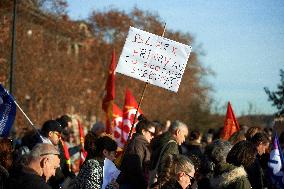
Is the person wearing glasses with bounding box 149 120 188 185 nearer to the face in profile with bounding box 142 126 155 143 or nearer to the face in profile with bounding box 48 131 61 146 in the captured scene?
the face in profile with bounding box 142 126 155 143

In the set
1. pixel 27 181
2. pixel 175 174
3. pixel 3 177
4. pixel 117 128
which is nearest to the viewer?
pixel 27 181

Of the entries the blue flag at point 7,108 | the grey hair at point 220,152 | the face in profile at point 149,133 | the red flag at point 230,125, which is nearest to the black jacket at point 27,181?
the grey hair at point 220,152

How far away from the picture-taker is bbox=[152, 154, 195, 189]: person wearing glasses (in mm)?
6902

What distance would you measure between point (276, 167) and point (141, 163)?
1.95 m

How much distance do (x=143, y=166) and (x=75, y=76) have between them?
31966 millimetres

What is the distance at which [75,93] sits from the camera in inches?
1638

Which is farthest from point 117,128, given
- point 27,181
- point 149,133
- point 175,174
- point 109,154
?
point 27,181

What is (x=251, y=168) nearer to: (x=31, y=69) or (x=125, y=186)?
(x=125, y=186)

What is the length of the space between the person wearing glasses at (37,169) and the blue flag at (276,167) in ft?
14.4

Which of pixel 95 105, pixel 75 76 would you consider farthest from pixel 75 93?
pixel 95 105

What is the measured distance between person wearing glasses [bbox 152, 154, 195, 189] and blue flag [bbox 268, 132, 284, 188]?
138 inches

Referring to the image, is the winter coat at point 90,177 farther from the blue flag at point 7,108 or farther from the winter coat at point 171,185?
the blue flag at point 7,108

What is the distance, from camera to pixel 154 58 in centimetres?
1078

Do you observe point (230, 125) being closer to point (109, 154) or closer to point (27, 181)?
point (109, 154)
